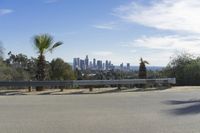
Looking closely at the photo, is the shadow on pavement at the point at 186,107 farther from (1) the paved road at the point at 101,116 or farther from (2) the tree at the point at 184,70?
(2) the tree at the point at 184,70

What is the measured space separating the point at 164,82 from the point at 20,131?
1808 centimetres

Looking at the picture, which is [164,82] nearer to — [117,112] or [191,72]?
[191,72]

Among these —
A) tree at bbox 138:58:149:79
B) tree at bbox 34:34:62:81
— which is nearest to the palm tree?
tree at bbox 34:34:62:81

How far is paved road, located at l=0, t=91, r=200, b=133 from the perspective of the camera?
1153 cm

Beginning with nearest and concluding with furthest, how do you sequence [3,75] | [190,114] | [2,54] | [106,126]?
[106,126], [190,114], [3,75], [2,54]

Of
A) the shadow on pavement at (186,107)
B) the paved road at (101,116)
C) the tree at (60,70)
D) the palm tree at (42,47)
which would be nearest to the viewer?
the paved road at (101,116)

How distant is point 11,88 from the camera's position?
27.7 metres

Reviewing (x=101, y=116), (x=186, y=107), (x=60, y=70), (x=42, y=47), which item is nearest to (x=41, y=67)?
(x=42, y=47)

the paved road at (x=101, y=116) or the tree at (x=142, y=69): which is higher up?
the tree at (x=142, y=69)

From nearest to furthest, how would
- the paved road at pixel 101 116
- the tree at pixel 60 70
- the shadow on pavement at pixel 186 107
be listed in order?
the paved road at pixel 101 116 → the shadow on pavement at pixel 186 107 → the tree at pixel 60 70

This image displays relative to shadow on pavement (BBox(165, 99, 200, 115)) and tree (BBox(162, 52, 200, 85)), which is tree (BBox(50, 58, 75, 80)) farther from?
shadow on pavement (BBox(165, 99, 200, 115))

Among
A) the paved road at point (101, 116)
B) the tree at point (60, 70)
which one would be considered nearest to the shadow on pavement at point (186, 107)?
the paved road at point (101, 116)

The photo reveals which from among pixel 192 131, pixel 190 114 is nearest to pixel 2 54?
pixel 190 114

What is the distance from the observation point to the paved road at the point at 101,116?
454 inches
